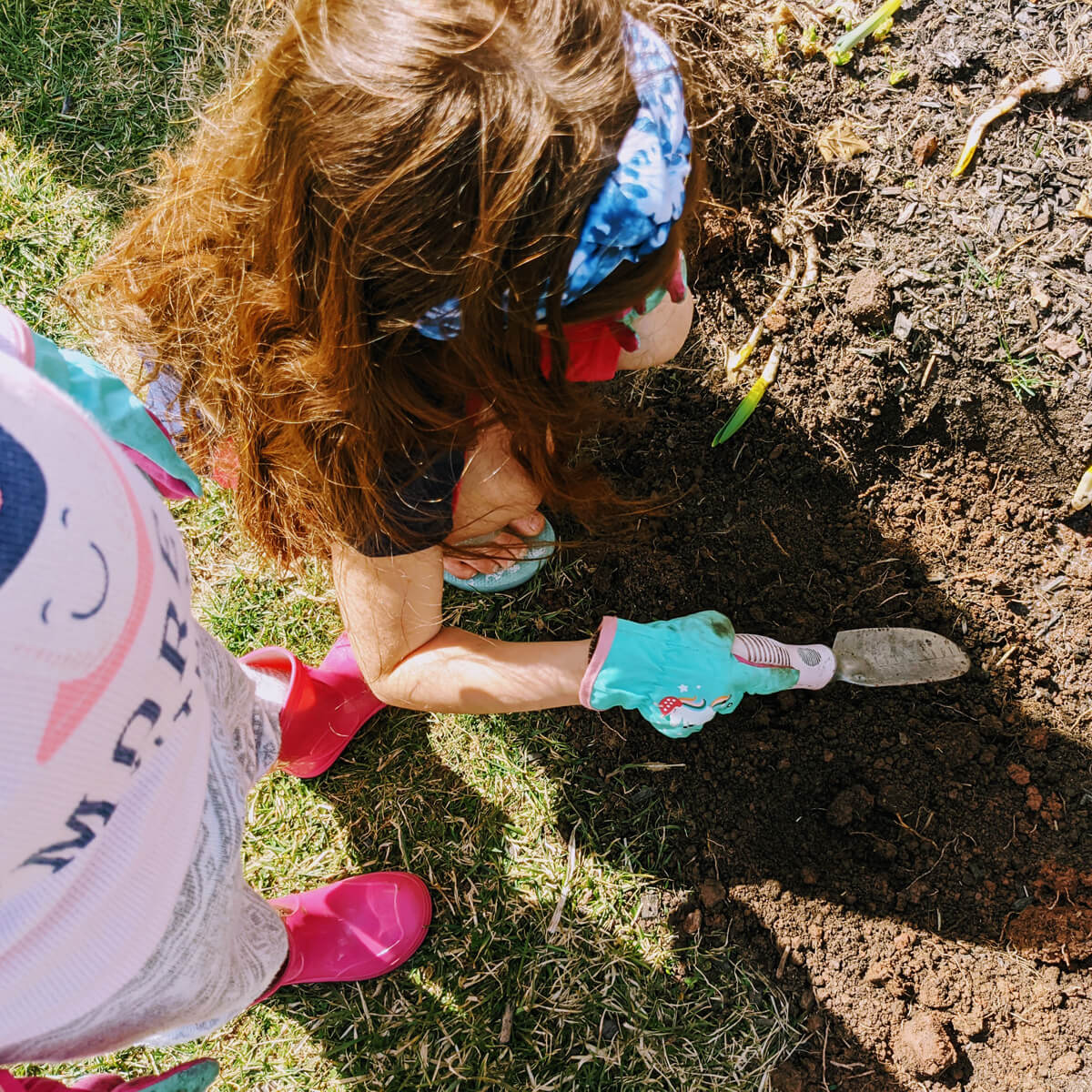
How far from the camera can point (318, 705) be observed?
1830mm

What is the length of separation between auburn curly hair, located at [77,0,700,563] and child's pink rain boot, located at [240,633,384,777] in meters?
0.64

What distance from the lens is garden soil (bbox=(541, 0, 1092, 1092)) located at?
1601mm

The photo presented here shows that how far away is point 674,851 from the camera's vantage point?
1.76 meters

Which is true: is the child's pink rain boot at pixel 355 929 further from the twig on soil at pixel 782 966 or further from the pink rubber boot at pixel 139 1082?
the twig on soil at pixel 782 966

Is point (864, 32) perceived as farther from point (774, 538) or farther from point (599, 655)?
point (599, 655)

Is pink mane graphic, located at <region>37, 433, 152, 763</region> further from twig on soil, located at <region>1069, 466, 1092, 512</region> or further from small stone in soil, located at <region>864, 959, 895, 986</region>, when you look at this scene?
twig on soil, located at <region>1069, 466, 1092, 512</region>

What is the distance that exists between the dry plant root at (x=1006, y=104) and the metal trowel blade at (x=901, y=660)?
0.99 meters

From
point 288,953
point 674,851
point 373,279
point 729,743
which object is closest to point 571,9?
point 373,279

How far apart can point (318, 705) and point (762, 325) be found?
130 centimetres

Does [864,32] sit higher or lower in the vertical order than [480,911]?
higher

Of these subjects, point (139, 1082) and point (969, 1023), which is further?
point (969, 1023)

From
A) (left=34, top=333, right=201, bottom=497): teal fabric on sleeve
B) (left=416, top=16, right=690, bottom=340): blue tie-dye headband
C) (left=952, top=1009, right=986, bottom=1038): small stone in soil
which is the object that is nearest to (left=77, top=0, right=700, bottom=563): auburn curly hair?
(left=416, top=16, right=690, bottom=340): blue tie-dye headband

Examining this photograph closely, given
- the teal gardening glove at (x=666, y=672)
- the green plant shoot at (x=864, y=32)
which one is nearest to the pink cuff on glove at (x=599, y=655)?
the teal gardening glove at (x=666, y=672)

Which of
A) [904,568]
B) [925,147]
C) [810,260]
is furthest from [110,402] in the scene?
[925,147]
